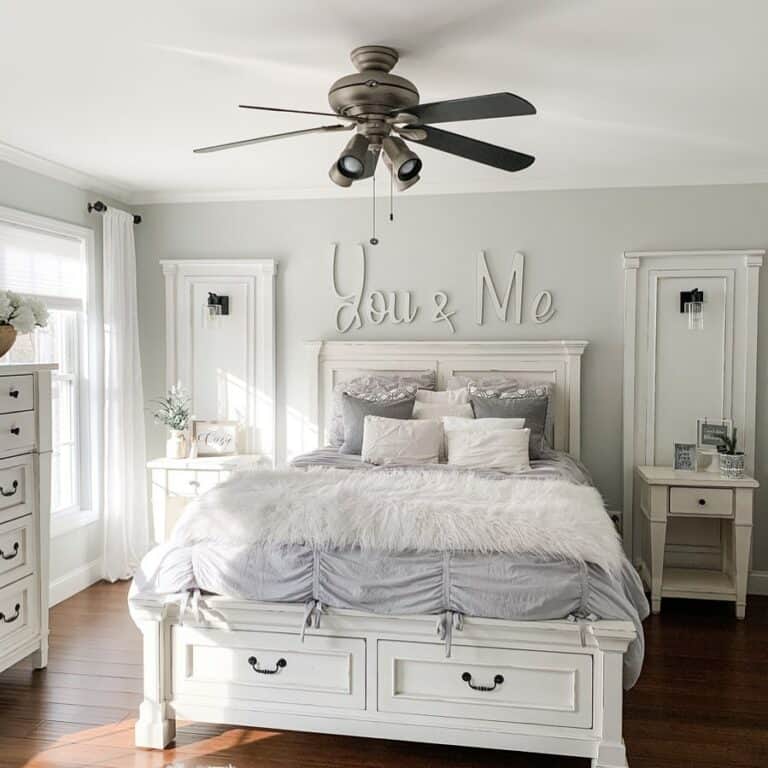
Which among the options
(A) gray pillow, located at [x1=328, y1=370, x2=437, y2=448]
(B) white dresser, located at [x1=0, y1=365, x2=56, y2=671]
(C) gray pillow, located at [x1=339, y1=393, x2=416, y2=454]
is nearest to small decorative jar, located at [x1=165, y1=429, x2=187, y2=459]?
(A) gray pillow, located at [x1=328, y1=370, x2=437, y2=448]

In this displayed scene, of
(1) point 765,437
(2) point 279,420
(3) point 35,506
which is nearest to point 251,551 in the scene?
(3) point 35,506

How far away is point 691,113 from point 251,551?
2.72 m

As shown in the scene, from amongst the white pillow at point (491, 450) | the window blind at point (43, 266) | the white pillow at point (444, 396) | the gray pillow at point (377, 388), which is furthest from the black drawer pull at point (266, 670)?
the window blind at point (43, 266)

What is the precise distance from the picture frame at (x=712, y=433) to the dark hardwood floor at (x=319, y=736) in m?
1.09

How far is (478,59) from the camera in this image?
9.25 feet

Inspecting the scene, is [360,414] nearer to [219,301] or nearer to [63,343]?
[219,301]

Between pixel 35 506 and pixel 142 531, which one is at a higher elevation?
pixel 35 506

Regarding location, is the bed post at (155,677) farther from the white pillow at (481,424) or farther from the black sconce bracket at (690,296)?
the black sconce bracket at (690,296)

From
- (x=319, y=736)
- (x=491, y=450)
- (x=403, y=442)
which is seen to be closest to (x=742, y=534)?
(x=491, y=450)

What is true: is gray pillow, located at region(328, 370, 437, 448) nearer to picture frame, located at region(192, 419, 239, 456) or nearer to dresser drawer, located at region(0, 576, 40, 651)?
picture frame, located at region(192, 419, 239, 456)

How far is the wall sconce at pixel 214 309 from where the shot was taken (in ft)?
17.2

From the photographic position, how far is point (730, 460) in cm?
440

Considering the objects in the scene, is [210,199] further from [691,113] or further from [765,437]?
[765,437]

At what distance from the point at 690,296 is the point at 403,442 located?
2.01 metres
